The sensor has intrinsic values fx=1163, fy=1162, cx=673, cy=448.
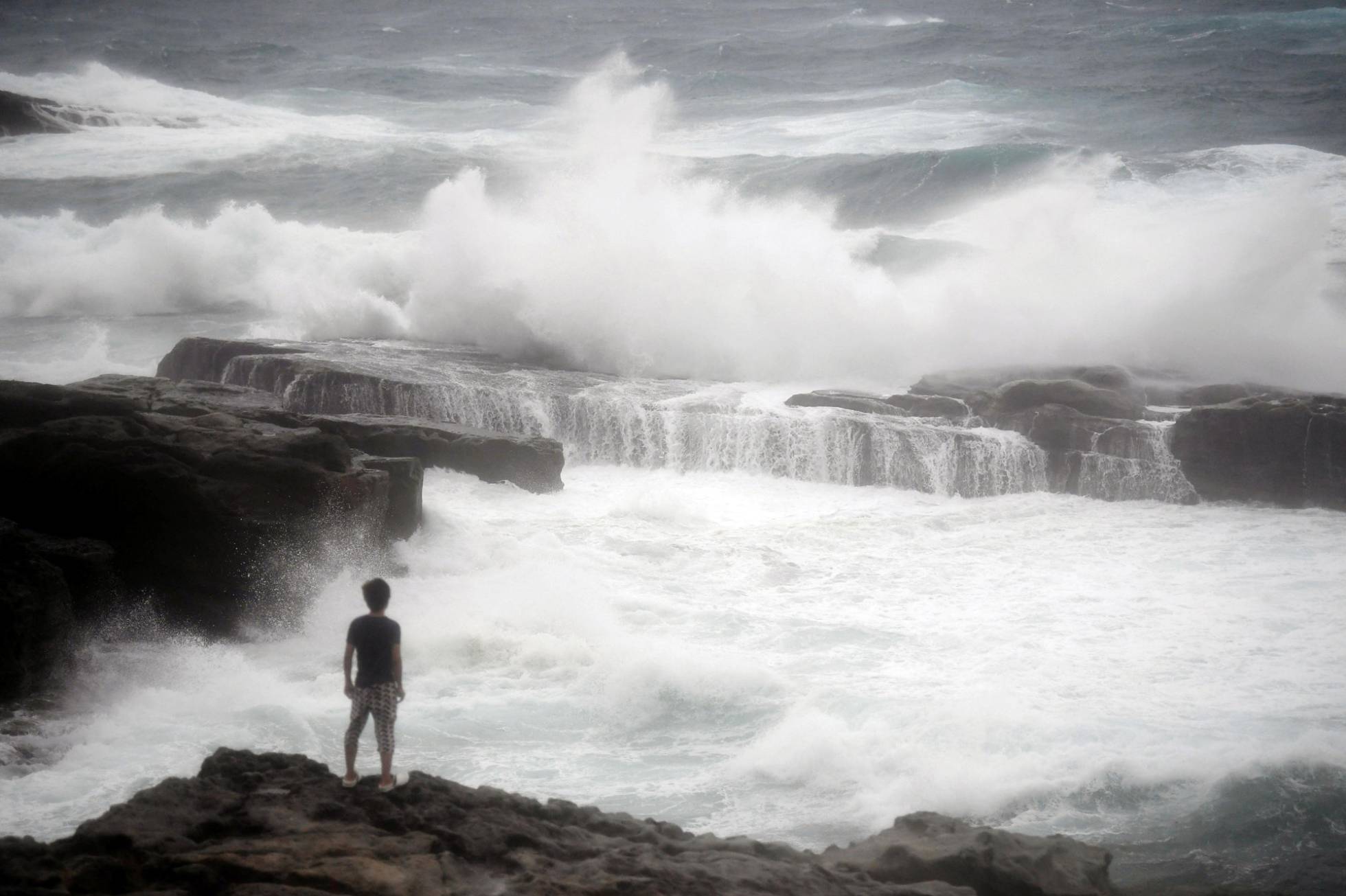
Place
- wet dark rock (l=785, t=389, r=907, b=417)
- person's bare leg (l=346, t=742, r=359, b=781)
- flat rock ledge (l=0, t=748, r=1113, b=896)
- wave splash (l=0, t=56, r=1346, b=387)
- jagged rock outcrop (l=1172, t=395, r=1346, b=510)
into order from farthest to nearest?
wave splash (l=0, t=56, r=1346, b=387) < wet dark rock (l=785, t=389, r=907, b=417) < jagged rock outcrop (l=1172, t=395, r=1346, b=510) < person's bare leg (l=346, t=742, r=359, b=781) < flat rock ledge (l=0, t=748, r=1113, b=896)

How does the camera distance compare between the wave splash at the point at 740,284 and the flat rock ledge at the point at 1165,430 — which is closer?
the flat rock ledge at the point at 1165,430

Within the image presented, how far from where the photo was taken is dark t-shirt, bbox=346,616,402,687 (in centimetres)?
525

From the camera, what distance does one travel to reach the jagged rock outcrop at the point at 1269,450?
1259 centimetres

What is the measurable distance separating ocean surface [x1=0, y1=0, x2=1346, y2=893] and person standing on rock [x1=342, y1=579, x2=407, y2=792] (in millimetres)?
1778

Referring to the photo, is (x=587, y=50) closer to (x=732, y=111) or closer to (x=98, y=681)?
(x=732, y=111)

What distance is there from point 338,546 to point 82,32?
5240 cm

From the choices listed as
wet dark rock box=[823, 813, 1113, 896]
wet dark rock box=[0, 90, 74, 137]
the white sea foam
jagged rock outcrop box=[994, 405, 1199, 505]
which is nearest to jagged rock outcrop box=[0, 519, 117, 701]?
wet dark rock box=[823, 813, 1113, 896]

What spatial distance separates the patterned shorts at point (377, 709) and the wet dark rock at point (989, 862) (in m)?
2.14

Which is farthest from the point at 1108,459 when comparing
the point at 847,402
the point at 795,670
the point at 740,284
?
the point at 740,284

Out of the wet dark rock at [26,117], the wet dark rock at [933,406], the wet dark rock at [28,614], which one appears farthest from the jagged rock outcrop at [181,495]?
the wet dark rock at [26,117]

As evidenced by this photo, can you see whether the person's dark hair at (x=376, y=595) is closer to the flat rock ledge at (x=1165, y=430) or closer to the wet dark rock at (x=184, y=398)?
the wet dark rock at (x=184, y=398)

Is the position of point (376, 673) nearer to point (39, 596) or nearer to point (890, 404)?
point (39, 596)

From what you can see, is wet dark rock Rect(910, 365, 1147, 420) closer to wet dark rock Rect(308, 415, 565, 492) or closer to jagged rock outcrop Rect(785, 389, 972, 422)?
jagged rock outcrop Rect(785, 389, 972, 422)

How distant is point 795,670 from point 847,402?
6561 millimetres
